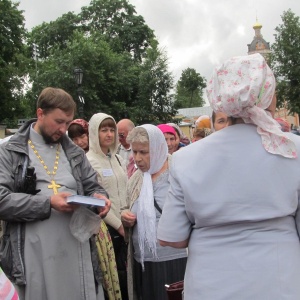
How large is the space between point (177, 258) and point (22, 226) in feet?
4.18

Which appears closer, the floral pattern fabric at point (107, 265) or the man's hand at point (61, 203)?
the man's hand at point (61, 203)

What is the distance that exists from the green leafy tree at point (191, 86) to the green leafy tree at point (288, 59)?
1787 inches

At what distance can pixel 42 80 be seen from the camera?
3262 cm

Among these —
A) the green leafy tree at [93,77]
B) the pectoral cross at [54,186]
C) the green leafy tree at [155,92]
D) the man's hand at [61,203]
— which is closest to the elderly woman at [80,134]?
the pectoral cross at [54,186]

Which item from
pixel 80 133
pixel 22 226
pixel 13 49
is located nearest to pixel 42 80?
pixel 13 49

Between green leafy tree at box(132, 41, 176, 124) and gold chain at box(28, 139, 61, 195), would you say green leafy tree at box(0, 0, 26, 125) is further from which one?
gold chain at box(28, 139, 61, 195)

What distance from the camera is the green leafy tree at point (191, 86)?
85.3 m

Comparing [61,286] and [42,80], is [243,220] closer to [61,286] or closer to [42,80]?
[61,286]

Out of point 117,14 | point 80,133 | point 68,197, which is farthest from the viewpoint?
point 117,14

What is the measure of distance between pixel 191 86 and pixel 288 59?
50.1 m

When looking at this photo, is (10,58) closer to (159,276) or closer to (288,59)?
(288,59)

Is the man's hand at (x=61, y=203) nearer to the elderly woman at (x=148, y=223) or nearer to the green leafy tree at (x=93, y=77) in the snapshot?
the elderly woman at (x=148, y=223)

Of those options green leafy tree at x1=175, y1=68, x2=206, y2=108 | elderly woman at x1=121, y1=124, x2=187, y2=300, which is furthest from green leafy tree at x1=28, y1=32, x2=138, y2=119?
green leafy tree at x1=175, y1=68, x2=206, y2=108

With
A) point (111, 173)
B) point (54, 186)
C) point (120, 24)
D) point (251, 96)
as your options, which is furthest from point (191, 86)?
point (251, 96)
